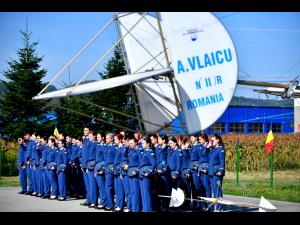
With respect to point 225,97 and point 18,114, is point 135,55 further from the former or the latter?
point 18,114

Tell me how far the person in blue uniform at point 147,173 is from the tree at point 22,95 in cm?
1449

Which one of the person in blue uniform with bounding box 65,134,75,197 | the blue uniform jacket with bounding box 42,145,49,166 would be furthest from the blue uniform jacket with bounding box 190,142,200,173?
the blue uniform jacket with bounding box 42,145,49,166

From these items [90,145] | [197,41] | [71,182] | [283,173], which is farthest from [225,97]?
[283,173]

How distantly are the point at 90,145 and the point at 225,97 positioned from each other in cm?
408

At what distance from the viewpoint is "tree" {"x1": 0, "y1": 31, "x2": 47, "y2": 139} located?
26.7 m

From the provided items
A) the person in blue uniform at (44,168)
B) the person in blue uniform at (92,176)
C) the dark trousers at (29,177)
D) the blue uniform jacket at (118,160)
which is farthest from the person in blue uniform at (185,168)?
the dark trousers at (29,177)

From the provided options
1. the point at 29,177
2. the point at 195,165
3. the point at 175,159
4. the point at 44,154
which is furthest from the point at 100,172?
the point at 29,177

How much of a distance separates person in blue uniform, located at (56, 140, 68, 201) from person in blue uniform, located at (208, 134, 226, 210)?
439 centimetres

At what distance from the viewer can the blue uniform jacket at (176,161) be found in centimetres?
1341

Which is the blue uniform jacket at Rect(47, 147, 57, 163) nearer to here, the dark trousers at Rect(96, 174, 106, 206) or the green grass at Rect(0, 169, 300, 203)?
the dark trousers at Rect(96, 174, 106, 206)

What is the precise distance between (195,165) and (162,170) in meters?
0.85

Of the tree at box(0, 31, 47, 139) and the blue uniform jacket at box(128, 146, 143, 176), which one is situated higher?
the tree at box(0, 31, 47, 139)

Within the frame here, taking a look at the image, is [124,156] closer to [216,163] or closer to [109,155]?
[109,155]

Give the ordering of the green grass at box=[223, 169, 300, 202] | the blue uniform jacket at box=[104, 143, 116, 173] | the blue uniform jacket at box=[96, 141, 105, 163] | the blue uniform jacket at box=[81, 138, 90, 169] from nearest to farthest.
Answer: the blue uniform jacket at box=[104, 143, 116, 173], the blue uniform jacket at box=[96, 141, 105, 163], the blue uniform jacket at box=[81, 138, 90, 169], the green grass at box=[223, 169, 300, 202]
